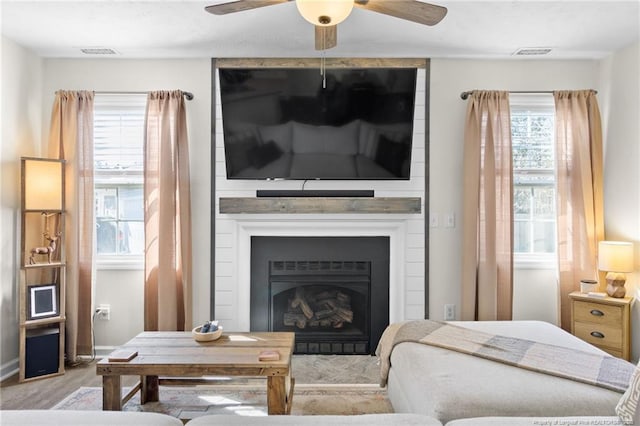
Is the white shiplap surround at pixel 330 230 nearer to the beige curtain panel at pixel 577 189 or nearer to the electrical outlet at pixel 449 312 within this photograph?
the electrical outlet at pixel 449 312

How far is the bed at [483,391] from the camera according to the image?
1574 mm

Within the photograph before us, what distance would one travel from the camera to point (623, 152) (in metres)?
3.33

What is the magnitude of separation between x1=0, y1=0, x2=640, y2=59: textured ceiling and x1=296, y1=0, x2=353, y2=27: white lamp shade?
113 centimetres

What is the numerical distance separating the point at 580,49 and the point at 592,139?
729mm

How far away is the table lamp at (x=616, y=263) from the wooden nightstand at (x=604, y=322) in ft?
0.27

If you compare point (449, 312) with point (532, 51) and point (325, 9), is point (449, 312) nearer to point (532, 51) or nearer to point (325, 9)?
point (532, 51)

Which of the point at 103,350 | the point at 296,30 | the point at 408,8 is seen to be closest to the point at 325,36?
the point at 408,8

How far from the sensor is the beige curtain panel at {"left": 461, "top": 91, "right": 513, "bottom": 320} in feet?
11.2

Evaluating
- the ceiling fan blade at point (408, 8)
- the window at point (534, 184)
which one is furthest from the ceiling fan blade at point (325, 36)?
the window at point (534, 184)

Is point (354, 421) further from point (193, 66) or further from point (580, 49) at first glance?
point (580, 49)

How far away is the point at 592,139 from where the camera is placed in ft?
11.3

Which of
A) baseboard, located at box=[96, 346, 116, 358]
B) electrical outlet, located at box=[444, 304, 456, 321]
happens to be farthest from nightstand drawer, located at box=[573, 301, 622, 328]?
baseboard, located at box=[96, 346, 116, 358]

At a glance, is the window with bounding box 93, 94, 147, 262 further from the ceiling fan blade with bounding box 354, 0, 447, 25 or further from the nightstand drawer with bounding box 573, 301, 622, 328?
the nightstand drawer with bounding box 573, 301, 622, 328

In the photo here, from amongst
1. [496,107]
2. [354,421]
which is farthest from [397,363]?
[496,107]
